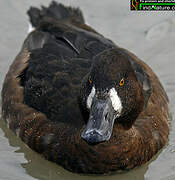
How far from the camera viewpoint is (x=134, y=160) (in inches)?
255

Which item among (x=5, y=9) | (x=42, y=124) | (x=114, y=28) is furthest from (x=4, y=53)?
(x=42, y=124)

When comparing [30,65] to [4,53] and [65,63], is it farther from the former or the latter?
[4,53]

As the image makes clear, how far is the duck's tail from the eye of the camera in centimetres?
945

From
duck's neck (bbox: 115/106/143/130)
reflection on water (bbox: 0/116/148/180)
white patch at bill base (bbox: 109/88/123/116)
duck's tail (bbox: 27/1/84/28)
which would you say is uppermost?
duck's tail (bbox: 27/1/84/28)

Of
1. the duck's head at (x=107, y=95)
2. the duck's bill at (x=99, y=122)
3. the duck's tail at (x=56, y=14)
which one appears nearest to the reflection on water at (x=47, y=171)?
the duck's head at (x=107, y=95)

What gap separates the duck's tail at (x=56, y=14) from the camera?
9445 millimetres

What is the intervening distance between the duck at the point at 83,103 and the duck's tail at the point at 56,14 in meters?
0.74

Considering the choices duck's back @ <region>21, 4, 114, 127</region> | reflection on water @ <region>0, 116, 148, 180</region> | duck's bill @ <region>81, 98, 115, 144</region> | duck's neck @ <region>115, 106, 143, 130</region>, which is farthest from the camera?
duck's back @ <region>21, 4, 114, 127</region>

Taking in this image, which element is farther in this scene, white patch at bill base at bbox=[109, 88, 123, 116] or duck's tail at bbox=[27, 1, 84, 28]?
duck's tail at bbox=[27, 1, 84, 28]

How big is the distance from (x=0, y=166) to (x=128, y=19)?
502 cm

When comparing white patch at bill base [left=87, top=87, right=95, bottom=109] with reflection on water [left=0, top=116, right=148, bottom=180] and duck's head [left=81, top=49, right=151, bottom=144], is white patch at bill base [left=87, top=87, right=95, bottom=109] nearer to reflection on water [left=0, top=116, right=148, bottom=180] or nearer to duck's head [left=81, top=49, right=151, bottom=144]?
duck's head [left=81, top=49, right=151, bottom=144]

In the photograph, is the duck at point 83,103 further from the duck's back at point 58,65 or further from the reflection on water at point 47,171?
the reflection on water at point 47,171

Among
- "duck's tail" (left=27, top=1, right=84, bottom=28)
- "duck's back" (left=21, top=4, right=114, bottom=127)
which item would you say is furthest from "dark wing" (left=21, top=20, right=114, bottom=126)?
"duck's tail" (left=27, top=1, right=84, bottom=28)

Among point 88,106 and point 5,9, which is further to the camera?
point 5,9
